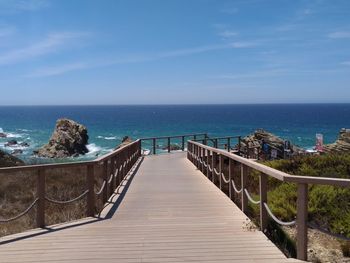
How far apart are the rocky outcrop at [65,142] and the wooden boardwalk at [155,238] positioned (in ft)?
153

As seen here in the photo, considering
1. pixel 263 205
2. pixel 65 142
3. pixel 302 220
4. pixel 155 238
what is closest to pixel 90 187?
pixel 155 238

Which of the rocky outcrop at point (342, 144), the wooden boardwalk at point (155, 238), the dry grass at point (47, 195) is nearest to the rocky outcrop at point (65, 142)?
the rocky outcrop at point (342, 144)

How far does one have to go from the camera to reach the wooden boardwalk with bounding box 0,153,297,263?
5.79m

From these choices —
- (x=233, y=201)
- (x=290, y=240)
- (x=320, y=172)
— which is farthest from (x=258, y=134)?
(x=290, y=240)

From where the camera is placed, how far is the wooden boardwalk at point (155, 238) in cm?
579

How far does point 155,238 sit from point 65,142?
51182 mm

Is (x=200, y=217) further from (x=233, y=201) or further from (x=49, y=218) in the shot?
(x=49, y=218)

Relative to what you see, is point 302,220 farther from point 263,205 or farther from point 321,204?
point 321,204

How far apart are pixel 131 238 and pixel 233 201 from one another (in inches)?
151

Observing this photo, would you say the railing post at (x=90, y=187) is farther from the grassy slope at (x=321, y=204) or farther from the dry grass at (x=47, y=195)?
the grassy slope at (x=321, y=204)

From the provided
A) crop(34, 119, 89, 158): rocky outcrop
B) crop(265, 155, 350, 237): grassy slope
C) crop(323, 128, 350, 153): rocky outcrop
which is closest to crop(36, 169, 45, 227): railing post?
crop(265, 155, 350, 237): grassy slope

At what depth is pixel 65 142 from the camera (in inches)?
2221

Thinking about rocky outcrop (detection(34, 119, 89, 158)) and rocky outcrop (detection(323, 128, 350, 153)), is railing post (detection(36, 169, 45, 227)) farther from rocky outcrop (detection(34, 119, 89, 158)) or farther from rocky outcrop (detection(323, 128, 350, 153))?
rocky outcrop (detection(34, 119, 89, 158))

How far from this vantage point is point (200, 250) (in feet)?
19.9
